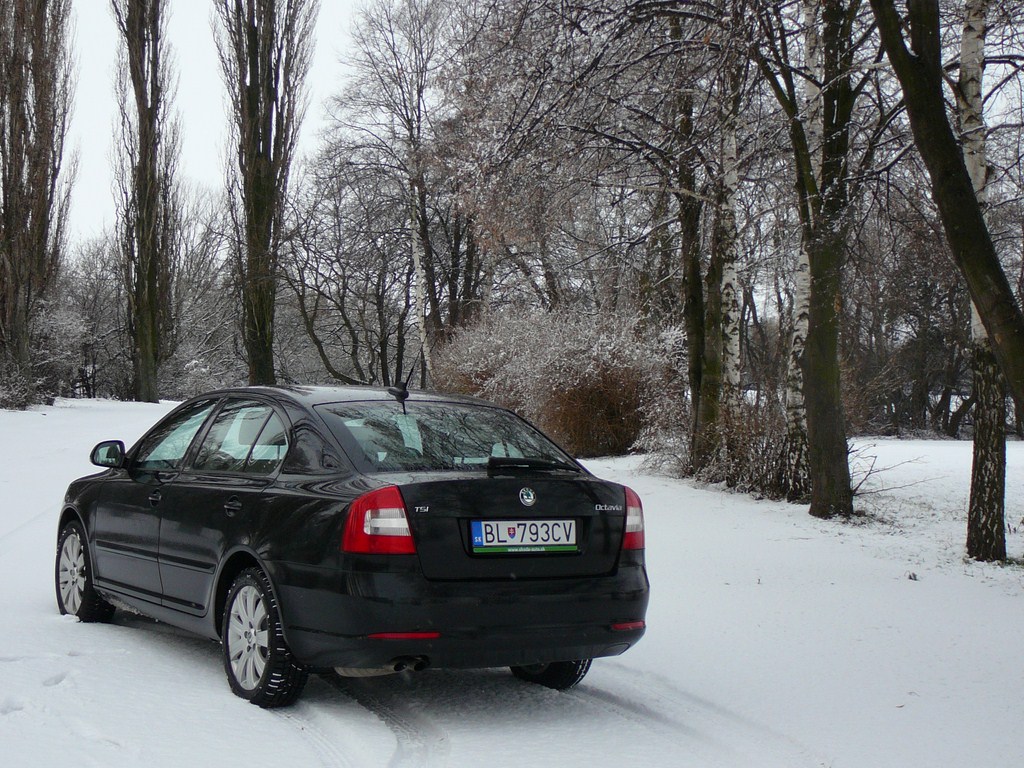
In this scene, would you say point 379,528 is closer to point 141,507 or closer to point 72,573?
point 141,507

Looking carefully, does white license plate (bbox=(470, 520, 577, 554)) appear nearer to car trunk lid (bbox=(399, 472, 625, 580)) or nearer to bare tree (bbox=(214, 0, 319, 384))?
car trunk lid (bbox=(399, 472, 625, 580))

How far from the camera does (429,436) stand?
500 centimetres

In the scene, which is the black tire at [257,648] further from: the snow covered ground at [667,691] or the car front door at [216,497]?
the car front door at [216,497]

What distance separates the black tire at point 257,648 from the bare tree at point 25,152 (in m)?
23.9

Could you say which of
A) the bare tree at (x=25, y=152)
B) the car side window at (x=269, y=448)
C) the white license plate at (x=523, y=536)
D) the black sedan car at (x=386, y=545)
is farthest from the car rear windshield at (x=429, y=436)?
the bare tree at (x=25, y=152)

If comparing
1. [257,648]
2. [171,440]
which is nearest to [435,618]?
[257,648]

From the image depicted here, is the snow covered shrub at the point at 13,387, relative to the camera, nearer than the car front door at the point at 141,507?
No

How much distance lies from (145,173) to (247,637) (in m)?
35.3

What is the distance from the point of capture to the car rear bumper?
4.28 meters

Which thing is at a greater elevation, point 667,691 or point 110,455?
point 110,455

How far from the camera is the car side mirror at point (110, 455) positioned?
6.23m

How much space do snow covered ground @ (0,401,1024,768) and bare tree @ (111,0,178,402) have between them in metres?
30.3

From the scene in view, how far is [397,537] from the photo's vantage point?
A: 4.32 meters

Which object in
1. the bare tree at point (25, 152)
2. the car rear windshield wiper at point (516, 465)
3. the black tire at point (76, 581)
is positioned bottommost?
the black tire at point (76, 581)
